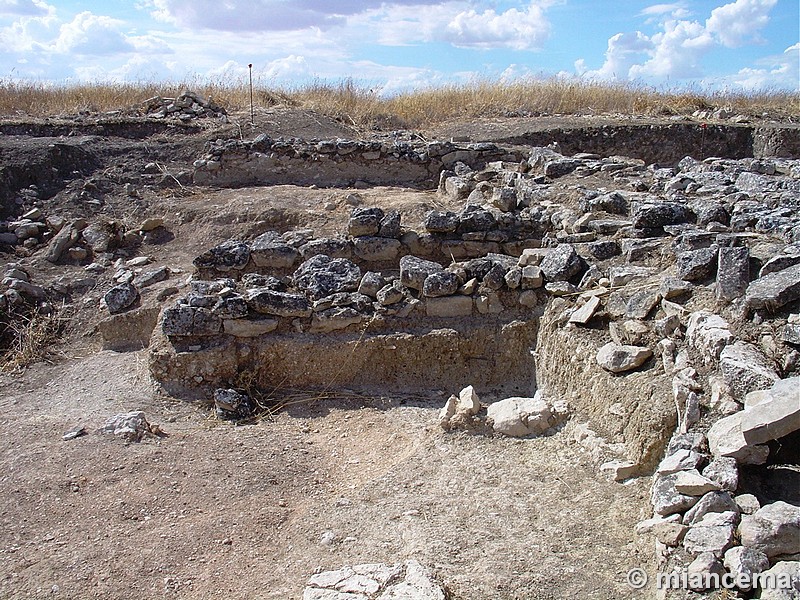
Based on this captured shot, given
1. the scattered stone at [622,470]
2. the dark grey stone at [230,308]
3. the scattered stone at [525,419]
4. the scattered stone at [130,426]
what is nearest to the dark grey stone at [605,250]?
the scattered stone at [525,419]

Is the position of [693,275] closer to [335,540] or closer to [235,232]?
[335,540]

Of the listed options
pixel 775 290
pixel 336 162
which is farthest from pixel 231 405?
pixel 336 162

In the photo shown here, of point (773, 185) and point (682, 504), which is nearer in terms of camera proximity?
point (682, 504)

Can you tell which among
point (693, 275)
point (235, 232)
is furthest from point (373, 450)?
point (235, 232)

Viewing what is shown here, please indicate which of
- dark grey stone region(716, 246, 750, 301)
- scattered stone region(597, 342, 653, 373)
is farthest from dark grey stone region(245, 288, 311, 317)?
dark grey stone region(716, 246, 750, 301)

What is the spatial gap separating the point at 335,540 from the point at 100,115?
9495 millimetres

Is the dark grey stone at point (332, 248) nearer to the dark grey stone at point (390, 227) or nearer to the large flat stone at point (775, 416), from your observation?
the dark grey stone at point (390, 227)

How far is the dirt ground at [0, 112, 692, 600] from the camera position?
245cm

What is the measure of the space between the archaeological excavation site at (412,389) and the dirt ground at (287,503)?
1cm

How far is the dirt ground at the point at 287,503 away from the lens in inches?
96.3

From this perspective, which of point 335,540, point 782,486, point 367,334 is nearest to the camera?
point 782,486

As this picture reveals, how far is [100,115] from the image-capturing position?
1025cm

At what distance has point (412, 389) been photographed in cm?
429

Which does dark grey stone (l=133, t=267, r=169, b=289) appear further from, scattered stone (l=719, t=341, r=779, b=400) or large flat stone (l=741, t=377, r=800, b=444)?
large flat stone (l=741, t=377, r=800, b=444)
